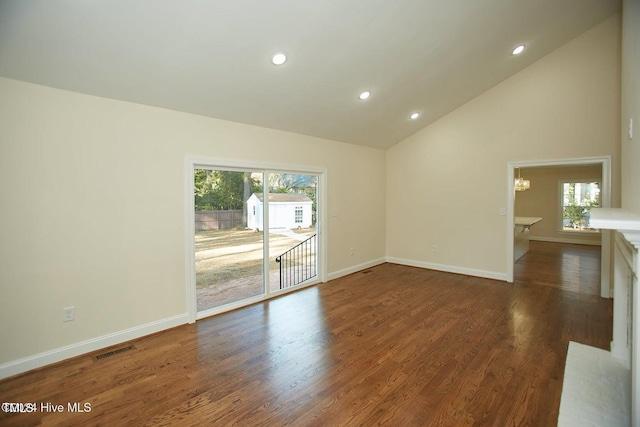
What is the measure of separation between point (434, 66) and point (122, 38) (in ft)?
11.4

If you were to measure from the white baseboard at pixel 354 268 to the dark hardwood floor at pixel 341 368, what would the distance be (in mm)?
1083

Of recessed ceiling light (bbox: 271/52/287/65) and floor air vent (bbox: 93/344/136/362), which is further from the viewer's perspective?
recessed ceiling light (bbox: 271/52/287/65)

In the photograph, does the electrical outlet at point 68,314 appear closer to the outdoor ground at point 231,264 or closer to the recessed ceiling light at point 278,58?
the outdoor ground at point 231,264

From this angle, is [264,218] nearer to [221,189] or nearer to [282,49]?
[221,189]

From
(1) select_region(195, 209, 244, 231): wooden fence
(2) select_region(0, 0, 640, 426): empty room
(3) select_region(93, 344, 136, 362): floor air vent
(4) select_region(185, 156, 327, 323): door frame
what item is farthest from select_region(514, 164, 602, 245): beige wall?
(3) select_region(93, 344, 136, 362): floor air vent

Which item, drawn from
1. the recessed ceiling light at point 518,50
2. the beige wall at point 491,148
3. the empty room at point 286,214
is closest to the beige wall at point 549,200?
the empty room at point 286,214

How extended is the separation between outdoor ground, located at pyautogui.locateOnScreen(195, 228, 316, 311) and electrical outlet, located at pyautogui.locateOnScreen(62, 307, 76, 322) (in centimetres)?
122

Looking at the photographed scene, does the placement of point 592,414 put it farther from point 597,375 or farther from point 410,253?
point 410,253

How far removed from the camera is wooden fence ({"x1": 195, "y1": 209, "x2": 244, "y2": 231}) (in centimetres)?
365

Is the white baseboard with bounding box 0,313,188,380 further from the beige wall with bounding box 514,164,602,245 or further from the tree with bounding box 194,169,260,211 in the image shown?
the beige wall with bounding box 514,164,602,245

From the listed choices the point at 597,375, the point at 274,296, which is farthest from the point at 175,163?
the point at 597,375

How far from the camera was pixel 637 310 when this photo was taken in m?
1.60

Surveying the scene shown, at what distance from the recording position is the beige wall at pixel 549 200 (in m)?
8.72

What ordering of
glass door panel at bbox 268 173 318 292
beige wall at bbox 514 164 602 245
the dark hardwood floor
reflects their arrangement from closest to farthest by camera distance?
the dark hardwood floor, glass door panel at bbox 268 173 318 292, beige wall at bbox 514 164 602 245
